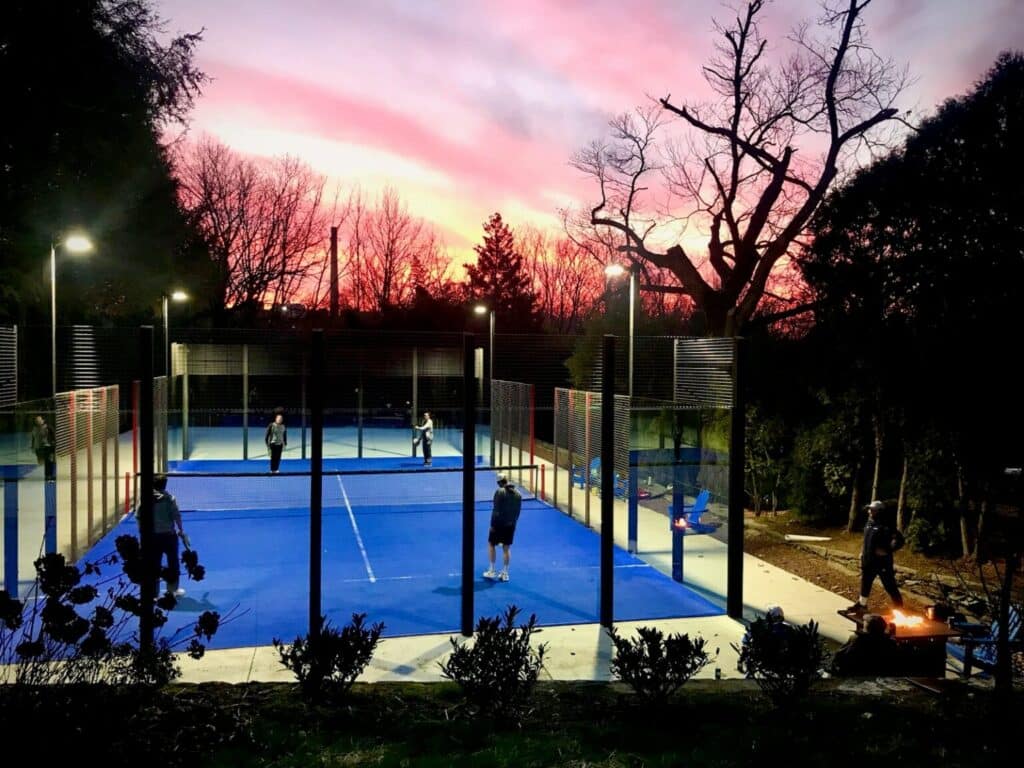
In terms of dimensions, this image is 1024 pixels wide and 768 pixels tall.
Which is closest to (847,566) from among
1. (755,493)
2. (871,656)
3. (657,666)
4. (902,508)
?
(902,508)

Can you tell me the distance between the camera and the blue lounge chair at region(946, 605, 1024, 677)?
24.8 feet

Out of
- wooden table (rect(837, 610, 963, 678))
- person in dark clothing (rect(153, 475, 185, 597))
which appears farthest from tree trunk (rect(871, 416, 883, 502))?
person in dark clothing (rect(153, 475, 185, 597))

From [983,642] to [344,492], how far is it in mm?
14374

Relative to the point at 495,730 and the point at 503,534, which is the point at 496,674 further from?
the point at 503,534

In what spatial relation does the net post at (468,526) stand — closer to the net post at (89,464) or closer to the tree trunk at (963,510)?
the net post at (89,464)

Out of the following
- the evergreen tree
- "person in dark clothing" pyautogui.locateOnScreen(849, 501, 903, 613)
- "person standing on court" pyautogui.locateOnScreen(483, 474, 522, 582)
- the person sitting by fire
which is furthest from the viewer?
the evergreen tree

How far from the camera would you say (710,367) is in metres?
10.3

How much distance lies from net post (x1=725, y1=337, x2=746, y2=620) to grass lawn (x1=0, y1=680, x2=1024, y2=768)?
3.33 meters

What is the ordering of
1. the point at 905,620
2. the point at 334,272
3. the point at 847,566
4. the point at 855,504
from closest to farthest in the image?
the point at 905,620 → the point at 847,566 → the point at 855,504 → the point at 334,272

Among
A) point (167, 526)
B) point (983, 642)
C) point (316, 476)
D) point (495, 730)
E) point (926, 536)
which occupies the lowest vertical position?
point (926, 536)

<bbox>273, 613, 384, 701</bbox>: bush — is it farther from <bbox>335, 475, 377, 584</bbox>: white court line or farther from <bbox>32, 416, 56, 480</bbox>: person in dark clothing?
<bbox>32, 416, 56, 480</bbox>: person in dark clothing

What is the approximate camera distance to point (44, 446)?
14.2 m

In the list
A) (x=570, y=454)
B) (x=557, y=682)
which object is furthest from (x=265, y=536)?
(x=557, y=682)

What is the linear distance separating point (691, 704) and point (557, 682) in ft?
4.07
